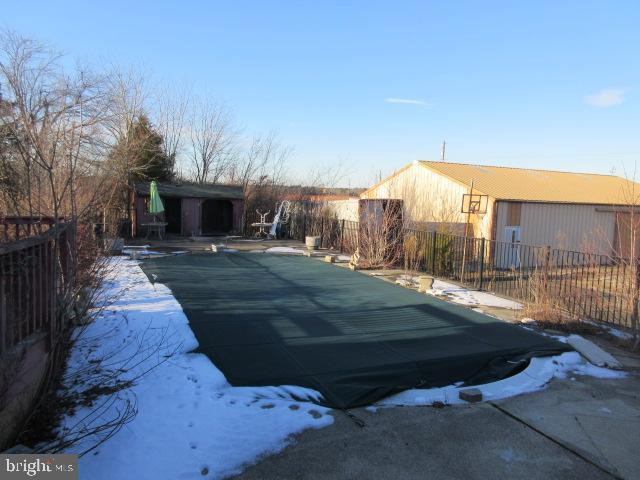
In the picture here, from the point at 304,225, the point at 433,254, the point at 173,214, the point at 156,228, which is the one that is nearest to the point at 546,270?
the point at 433,254

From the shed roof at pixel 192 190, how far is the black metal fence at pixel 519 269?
146 inches

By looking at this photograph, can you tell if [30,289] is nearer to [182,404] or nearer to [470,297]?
[182,404]

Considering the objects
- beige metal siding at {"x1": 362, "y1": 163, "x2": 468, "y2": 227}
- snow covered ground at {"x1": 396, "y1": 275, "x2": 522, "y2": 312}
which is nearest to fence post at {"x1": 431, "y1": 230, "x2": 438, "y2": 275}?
snow covered ground at {"x1": 396, "y1": 275, "x2": 522, "y2": 312}

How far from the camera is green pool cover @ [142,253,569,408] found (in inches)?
180

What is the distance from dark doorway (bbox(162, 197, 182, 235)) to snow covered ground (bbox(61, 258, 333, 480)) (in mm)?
19349

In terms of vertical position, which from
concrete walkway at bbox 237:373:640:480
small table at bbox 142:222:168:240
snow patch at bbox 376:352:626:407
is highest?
small table at bbox 142:222:168:240

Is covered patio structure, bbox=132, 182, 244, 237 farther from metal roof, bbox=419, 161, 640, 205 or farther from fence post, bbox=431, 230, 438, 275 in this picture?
fence post, bbox=431, 230, 438, 275

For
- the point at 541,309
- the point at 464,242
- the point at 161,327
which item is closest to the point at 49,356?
the point at 161,327

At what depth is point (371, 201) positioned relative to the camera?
16.2m

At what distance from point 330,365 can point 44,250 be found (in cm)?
282

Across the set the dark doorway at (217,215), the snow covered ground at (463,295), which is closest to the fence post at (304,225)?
the dark doorway at (217,215)

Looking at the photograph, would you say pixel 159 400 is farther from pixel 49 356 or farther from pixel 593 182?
pixel 593 182

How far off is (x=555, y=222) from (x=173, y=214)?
18.2m

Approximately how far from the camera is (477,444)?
3477 mm
